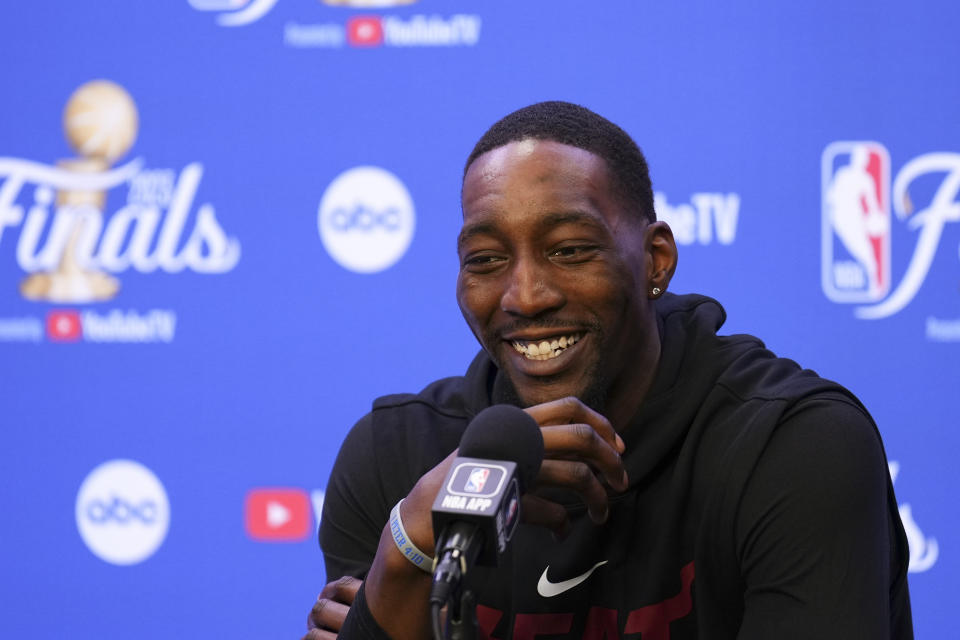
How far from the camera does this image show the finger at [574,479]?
129 cm

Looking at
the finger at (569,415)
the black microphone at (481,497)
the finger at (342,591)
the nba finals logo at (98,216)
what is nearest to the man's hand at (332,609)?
the finger at (342,591)

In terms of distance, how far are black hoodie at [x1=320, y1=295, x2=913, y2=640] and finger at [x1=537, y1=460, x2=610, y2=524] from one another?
197mm

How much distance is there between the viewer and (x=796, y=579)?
4.33ft

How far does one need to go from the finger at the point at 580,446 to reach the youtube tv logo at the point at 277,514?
1.58 metres

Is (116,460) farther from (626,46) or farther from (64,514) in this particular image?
(626,46)

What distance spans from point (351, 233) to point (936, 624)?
1.72m

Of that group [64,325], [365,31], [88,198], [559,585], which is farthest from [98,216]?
[559,585]

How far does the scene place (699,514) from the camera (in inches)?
58.9

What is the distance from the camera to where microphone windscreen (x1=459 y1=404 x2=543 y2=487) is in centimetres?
107

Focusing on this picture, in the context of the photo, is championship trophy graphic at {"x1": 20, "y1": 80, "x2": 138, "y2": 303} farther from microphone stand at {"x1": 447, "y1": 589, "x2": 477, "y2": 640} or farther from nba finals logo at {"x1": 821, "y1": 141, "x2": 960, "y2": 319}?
A: microphone stand at {"x1": 447, "y1": 589, "x2": 477, "y2": 640}

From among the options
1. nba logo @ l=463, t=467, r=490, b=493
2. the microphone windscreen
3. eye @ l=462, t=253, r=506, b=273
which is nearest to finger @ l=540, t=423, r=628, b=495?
the microphone windscreen

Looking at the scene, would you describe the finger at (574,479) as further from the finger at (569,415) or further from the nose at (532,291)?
the nose at (532,291)

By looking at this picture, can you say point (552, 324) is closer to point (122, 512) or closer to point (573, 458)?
point (573, 458)

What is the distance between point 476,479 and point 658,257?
0.78 metres
